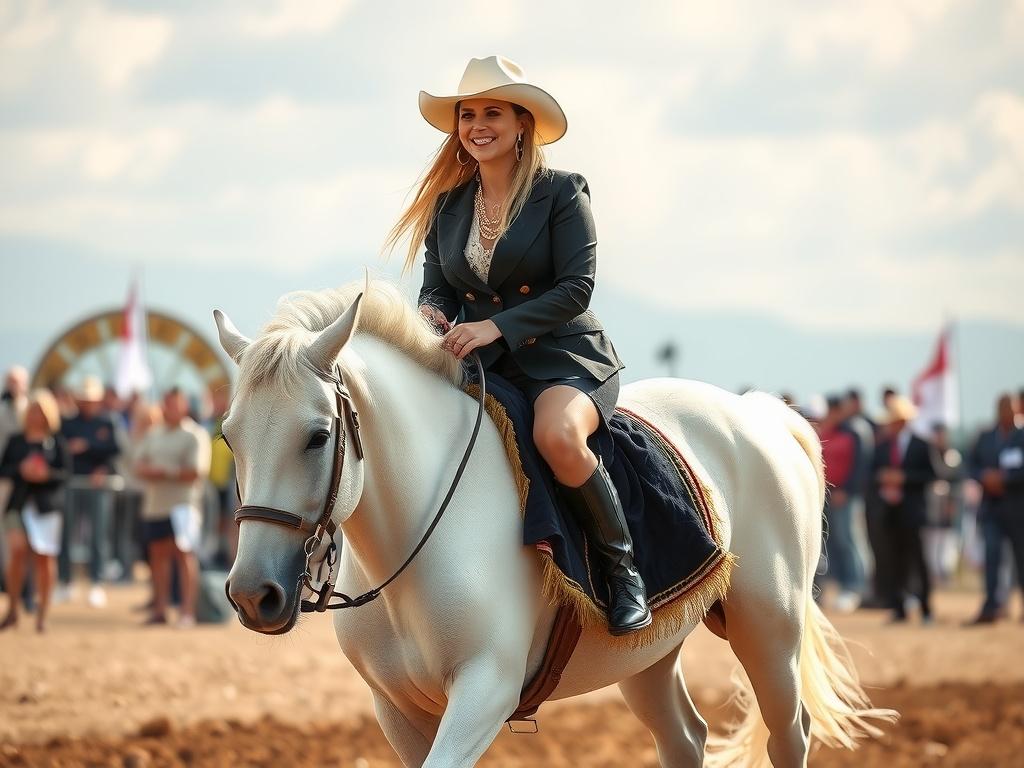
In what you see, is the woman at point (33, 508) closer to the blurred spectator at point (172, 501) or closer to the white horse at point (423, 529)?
the blurred spectator at point (172, 501)

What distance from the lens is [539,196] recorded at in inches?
188

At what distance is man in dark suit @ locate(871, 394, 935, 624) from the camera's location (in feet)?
48.5

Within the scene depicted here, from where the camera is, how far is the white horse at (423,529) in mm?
3861

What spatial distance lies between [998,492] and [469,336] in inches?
442

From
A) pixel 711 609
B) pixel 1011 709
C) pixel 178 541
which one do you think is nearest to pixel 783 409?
pixel 711 609

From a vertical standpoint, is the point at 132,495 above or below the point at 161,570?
above

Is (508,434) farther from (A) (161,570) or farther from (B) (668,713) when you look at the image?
(A) (161,570)

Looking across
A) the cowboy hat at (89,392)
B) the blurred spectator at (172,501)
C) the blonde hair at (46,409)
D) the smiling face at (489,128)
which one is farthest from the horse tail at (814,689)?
the cowboy hat at (89,392)

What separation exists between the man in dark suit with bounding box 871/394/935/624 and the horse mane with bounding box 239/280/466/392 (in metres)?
11.0

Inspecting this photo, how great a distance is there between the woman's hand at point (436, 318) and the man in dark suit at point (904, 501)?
10897mm

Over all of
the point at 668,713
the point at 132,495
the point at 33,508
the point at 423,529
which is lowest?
the point at 132,495

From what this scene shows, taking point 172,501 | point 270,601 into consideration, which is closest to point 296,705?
point 172,501

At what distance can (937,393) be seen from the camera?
63.0 ft

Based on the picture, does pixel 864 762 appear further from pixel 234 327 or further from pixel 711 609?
pixel 234 327
